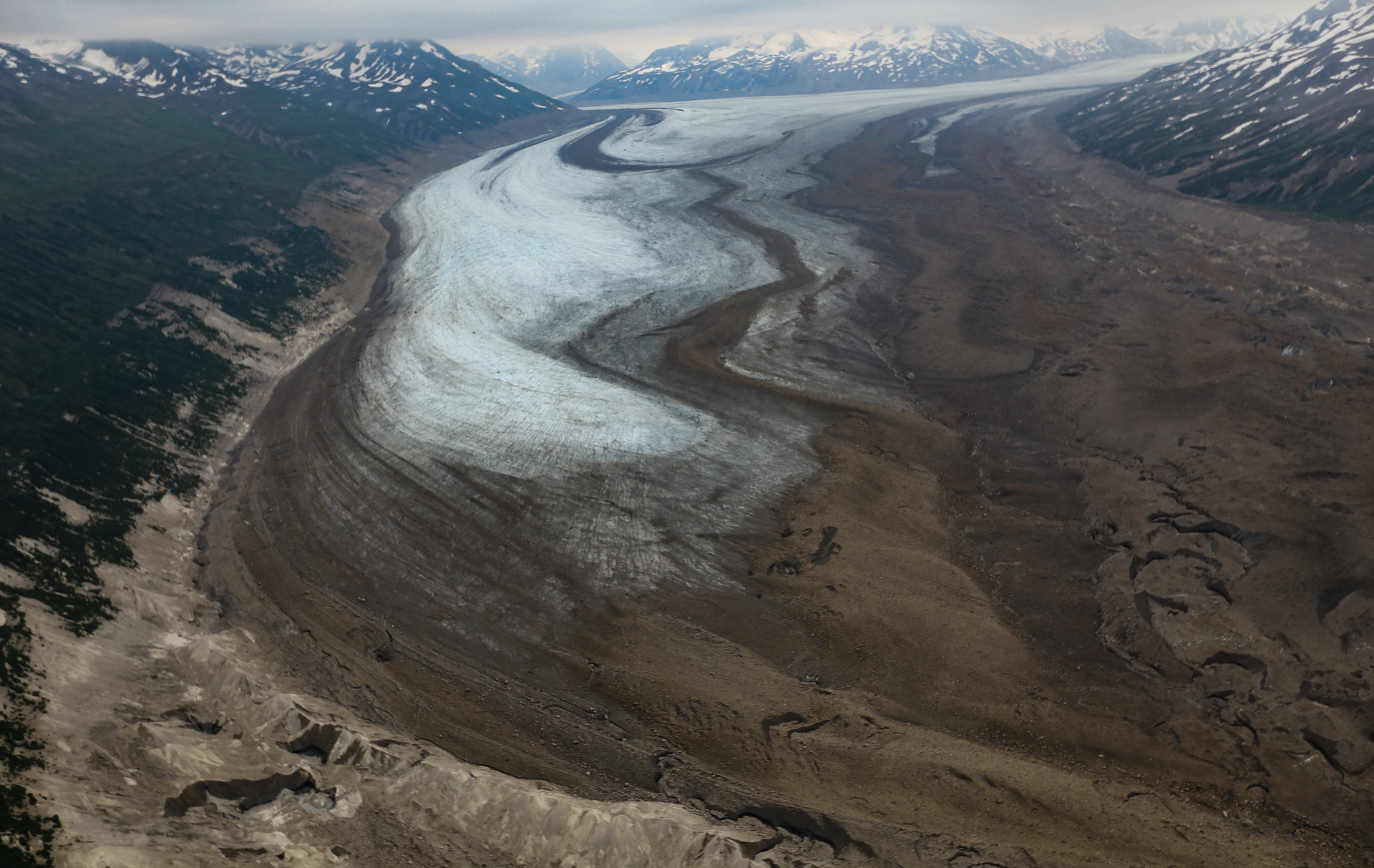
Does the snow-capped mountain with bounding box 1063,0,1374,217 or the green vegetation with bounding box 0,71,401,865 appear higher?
the snow-capped mountain with bounding box 1063,0,1374,217

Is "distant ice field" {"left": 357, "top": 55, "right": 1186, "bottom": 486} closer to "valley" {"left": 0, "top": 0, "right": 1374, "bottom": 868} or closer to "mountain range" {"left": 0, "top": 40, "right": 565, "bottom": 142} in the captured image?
"valley" {"left": 0, "top": 0, "right": 1374, "bottom": 868}

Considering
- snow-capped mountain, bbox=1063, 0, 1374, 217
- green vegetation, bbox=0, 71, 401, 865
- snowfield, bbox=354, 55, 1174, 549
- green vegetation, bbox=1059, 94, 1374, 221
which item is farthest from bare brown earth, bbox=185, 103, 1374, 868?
snow-capped mountain, bbox=1063, 0, 1374, 217

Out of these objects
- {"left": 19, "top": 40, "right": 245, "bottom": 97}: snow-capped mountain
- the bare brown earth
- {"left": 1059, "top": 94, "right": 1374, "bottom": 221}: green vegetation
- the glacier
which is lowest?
the bare brown earth

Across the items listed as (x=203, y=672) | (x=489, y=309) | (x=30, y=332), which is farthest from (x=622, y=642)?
(x=30, y=332)

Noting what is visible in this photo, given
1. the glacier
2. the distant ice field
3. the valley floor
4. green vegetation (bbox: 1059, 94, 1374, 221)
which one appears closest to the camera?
the valley floor

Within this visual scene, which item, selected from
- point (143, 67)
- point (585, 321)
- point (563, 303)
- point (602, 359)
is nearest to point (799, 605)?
point (602, 359)

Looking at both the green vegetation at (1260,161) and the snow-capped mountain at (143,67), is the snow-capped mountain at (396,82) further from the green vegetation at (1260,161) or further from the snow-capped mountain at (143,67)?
the green vegetation at (1260,161)
